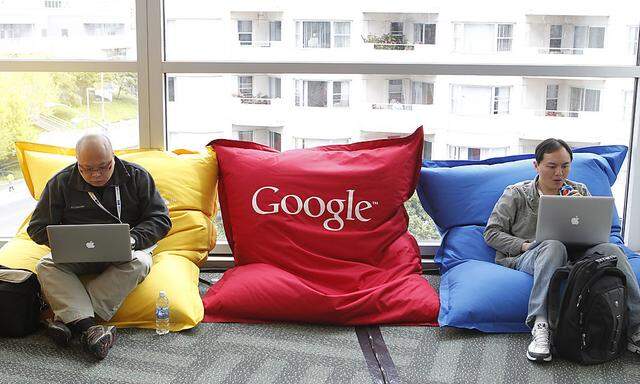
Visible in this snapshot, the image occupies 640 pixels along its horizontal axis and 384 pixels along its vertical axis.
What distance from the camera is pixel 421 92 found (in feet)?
12.8

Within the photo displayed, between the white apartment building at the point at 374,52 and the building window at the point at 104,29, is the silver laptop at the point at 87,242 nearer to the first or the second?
the white apartment building at the point at 374,52

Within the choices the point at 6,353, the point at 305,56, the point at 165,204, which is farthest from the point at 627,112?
the point at 6,353

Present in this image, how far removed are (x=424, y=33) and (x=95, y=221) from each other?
1811 millimetres

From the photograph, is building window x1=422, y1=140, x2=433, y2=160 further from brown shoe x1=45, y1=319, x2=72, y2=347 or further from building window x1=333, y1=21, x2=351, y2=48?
brown shoe x1=45, y1=319, x2=72, y2=347

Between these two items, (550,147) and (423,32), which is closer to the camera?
(550,147)

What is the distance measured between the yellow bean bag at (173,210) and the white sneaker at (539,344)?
4.28 ft

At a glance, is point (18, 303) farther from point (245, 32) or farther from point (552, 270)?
point (552, 270)

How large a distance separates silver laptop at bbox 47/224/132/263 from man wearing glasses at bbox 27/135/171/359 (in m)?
0.09

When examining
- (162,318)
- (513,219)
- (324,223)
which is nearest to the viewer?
(162,318)

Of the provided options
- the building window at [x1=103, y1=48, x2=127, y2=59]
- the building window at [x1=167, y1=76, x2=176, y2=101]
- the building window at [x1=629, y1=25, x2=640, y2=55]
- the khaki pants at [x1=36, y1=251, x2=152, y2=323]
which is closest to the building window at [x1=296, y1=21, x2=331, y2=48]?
the building window at [x1=167, y1=76, x2=176, y2=101]

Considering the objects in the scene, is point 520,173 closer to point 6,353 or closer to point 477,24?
point 477,24

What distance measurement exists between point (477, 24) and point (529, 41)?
0.27 metres

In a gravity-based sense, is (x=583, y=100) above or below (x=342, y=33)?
below

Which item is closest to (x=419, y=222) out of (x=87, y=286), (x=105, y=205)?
(x=105, y=205)
